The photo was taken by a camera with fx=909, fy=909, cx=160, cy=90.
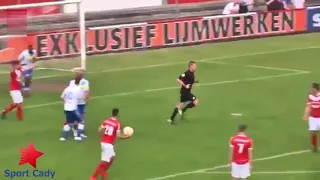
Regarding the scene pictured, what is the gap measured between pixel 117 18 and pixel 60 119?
17309 millimetres

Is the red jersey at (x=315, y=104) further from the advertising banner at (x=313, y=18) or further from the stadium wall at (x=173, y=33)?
the advertising banner at (x=313, y=18)

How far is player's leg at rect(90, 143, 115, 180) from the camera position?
20.8 meters

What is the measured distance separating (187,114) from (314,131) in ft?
19.8

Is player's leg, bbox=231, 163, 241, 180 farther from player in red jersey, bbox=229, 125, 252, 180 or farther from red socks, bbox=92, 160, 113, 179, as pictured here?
red socks, bbox=92, 160, 113, 179

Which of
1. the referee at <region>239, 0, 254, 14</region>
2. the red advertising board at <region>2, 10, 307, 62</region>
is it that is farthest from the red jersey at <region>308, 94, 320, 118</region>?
the referee at <region>239, 0, 254, 14</region>

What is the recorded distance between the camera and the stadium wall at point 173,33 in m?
38.2

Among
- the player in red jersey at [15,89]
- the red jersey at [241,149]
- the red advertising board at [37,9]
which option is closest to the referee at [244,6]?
the red advertising board at [37,9]

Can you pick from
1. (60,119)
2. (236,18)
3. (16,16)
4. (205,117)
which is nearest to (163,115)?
(205,117)

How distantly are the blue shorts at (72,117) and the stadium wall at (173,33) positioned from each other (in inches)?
403

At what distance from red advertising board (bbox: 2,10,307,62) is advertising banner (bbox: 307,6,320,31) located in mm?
310

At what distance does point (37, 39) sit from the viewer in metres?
37.9

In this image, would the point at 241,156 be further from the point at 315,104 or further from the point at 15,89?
the point at 15,89

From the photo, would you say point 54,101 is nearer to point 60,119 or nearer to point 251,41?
point 60,119

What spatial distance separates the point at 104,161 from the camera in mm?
20969
